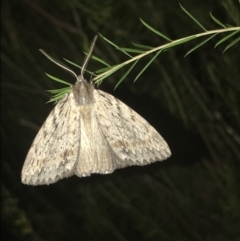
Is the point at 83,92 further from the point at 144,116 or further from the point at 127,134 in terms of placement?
the point at 144,116

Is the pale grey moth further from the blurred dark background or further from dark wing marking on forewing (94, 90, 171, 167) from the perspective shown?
the blurred dark background

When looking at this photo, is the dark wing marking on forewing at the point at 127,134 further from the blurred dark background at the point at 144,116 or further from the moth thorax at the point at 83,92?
the blurred dark background at the point at 144,116

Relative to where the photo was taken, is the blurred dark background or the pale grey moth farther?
the blurred dark background

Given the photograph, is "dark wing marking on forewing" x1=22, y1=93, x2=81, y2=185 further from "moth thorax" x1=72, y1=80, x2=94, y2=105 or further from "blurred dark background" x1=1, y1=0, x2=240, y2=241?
"blurred dark background" x1=1, y1=0, x2=240, y2=241

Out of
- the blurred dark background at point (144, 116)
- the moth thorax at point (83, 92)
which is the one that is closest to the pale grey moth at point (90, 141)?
the moth thorax at point (83, 92)

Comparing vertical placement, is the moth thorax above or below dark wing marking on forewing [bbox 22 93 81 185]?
above

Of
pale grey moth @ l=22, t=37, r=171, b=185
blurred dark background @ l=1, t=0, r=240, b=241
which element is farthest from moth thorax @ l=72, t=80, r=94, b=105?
blurred dark background @ l=1, t=0, r=240, b=241

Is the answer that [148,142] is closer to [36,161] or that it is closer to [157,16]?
[36,161]

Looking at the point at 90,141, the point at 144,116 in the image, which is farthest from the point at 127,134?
the point at 144,116
